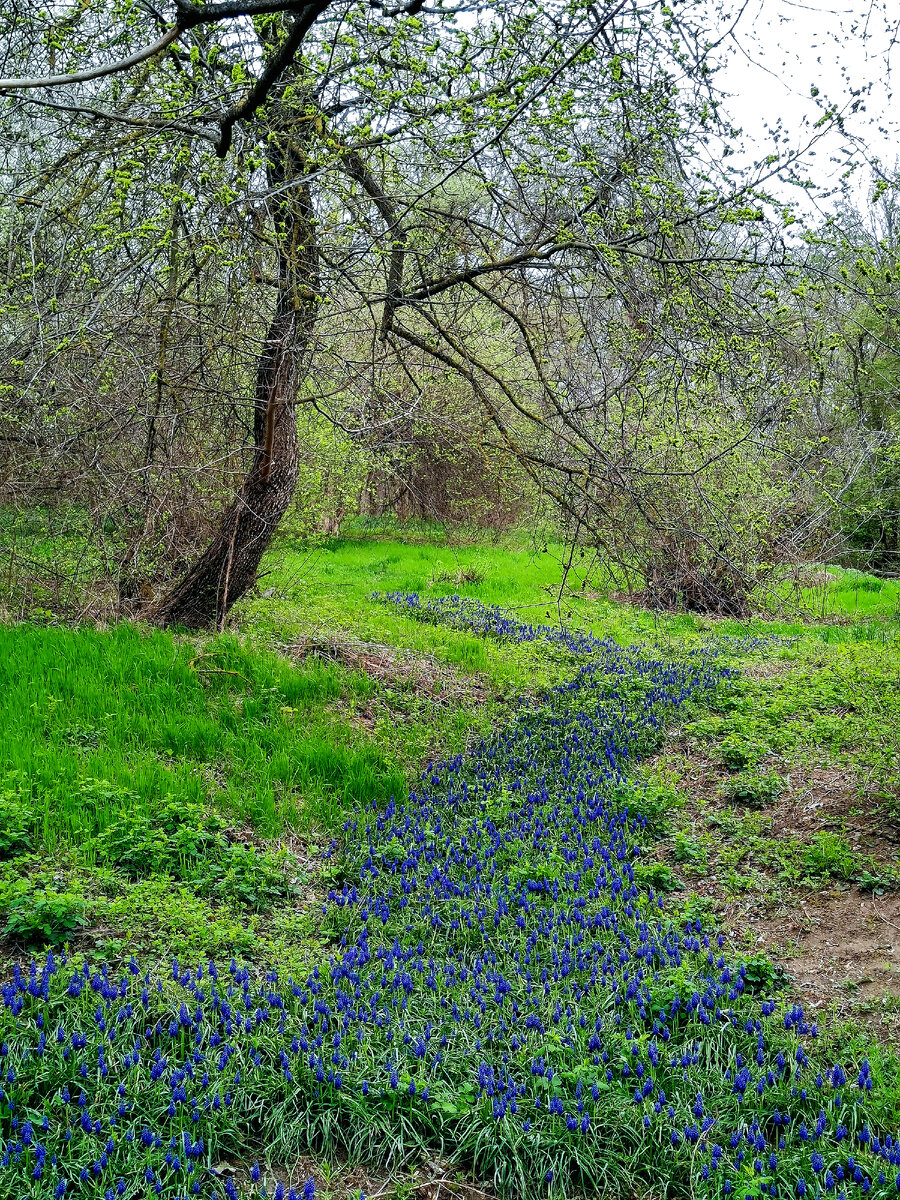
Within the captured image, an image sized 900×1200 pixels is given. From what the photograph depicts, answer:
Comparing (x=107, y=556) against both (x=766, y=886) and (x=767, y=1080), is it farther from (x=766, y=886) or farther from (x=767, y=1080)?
(x=767, y=1080)

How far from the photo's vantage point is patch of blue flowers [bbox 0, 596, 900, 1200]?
3.07 m

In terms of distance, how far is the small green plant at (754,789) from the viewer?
21.3 feet

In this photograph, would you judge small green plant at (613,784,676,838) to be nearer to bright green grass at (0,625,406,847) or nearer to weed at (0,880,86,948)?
bright green grass at (0,625,406,847)

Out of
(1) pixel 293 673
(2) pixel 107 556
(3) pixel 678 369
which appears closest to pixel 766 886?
(3) pixel 678 369

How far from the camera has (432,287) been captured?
300 inches

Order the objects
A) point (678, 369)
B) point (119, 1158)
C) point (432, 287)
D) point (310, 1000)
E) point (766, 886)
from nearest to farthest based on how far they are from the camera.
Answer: point (119, 1158)
point (310, 1000)
point (766, 886)
point (678, 369)
point (432, 287)

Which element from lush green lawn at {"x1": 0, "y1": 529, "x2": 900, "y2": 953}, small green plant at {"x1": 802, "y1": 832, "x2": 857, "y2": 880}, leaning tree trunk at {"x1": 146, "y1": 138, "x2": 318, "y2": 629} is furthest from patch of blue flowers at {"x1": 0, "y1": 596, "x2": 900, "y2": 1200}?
leaning tree trunk at {"x1": 146, "y1": 138, "x2": 318, "y2": 629}

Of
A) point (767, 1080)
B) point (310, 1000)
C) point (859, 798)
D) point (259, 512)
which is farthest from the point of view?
point (259, 512)

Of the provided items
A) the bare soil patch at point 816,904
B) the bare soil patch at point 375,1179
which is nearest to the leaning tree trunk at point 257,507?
the bare soil patch at point 816,904

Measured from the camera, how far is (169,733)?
6578mm

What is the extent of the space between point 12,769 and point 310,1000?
2.80 m

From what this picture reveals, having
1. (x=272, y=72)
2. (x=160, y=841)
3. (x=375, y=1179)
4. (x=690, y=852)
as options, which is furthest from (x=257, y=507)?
(x=375, y=1179)

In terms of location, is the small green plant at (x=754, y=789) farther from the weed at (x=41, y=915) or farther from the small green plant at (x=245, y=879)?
the weed at (x=41, y=915)

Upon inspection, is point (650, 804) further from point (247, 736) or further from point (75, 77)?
point (75, 77)
